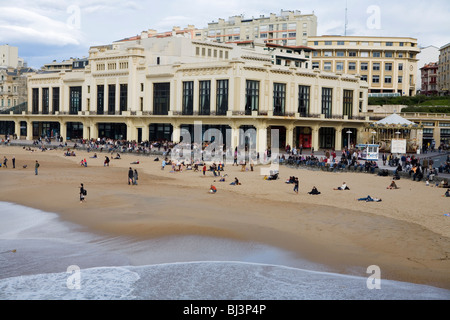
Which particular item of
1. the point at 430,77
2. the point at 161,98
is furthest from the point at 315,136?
the point at 430,77

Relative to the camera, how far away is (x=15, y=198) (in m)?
33.9

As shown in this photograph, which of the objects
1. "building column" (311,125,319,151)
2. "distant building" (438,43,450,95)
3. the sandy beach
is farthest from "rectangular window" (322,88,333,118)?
"distant building" (438,43,450,95)

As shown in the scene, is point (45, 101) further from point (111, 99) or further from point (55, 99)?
point (111, 99)

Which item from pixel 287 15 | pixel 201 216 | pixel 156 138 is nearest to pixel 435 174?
pixel 201 216

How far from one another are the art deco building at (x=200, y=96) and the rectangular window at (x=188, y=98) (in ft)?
0.45

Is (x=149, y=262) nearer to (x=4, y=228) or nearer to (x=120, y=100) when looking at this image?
(x=4, y=228)

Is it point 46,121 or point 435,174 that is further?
point 46,121

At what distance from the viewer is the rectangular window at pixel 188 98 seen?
70.2m

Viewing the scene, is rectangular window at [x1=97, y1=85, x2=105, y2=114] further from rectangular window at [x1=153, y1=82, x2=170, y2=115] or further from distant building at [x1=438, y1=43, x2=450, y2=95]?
distant building at [x1=438, y1=43, x2=450, y2=95]

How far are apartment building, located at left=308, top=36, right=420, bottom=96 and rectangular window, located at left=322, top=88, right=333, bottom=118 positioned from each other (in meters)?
37.2

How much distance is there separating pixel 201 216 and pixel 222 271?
8.35 meters

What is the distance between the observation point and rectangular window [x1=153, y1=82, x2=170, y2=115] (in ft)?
241

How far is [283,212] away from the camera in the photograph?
2859cm

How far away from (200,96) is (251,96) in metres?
7.45
